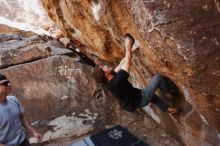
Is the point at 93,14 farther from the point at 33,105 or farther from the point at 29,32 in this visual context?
the point at 29,32

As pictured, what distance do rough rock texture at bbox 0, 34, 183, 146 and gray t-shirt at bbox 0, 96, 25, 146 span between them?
2.36 m

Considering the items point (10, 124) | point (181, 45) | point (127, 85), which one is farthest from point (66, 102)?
point (181, 45)

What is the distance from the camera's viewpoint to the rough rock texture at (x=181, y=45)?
13.1ft

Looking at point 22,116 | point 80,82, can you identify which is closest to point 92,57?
point 80,82

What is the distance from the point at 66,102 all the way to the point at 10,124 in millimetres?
2754

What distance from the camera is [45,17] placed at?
478 inches

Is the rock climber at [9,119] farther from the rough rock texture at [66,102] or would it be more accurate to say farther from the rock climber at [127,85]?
the rough rock texture at [66,102]

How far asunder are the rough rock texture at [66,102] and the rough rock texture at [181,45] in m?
0.81

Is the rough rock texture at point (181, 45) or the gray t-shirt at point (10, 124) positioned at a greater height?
the rough rock texture at point (181, 45)

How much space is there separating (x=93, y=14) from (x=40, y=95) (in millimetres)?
1873

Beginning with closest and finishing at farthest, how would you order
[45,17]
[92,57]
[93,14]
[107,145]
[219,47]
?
1. [219,47]
2. [107,145]
3. [93,14]
4. [92,57]
5. [45,17]

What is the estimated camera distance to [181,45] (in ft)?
13.4

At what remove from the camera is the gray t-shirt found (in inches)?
159

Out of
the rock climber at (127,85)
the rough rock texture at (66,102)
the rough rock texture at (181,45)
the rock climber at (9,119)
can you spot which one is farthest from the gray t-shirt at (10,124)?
the rough rock texture at (66,102)
